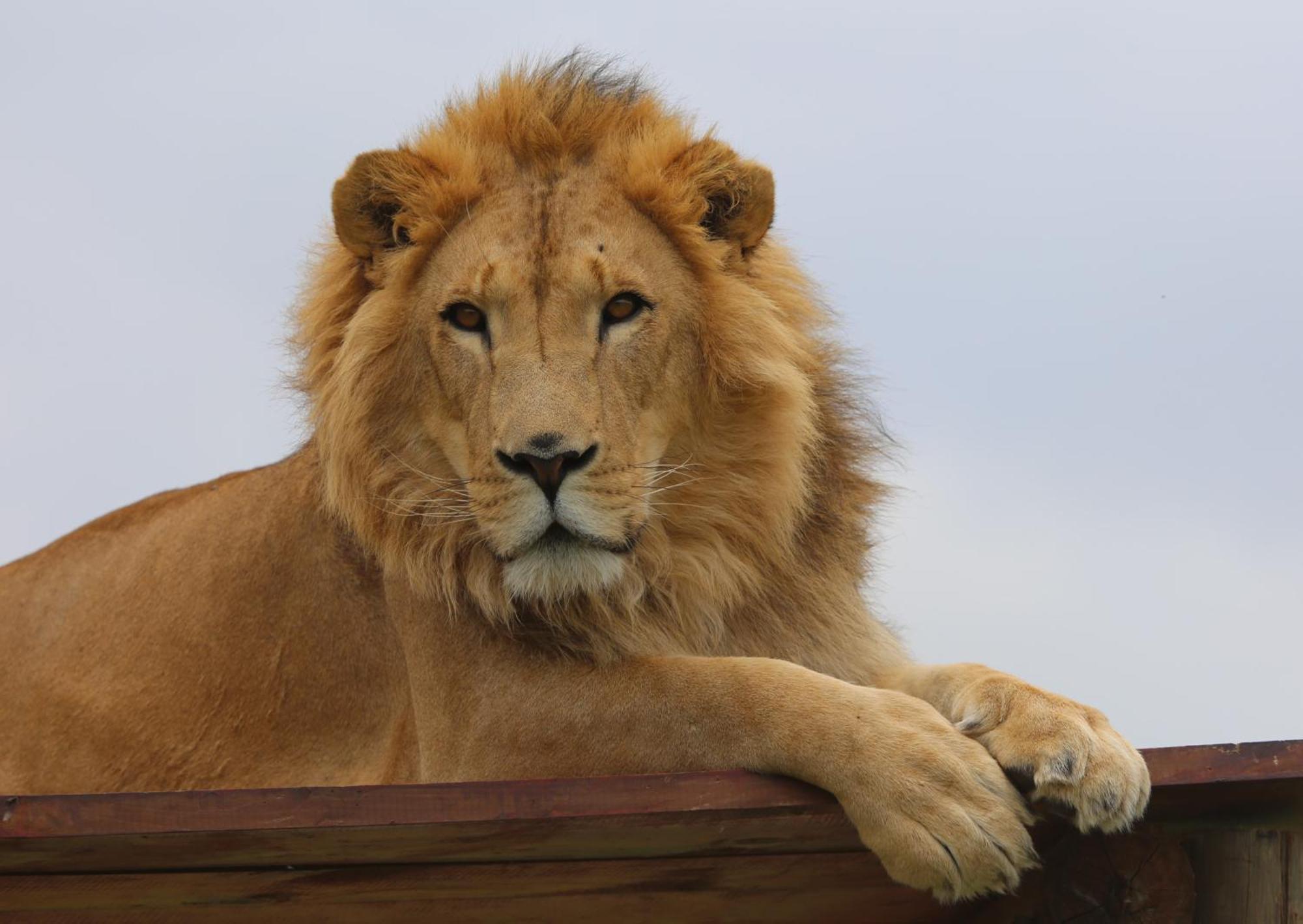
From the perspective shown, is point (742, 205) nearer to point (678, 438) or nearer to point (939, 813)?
point (678, 438)

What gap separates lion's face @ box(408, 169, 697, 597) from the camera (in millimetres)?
4246

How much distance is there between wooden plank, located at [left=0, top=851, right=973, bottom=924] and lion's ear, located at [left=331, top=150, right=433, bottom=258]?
1.68 metres

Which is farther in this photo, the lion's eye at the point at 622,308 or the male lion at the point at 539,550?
the lion's eye at the point at 622,308

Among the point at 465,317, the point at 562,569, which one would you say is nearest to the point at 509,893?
the point at 562,569

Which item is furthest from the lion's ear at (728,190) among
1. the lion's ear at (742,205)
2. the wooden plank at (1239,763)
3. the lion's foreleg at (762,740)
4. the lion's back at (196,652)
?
the wooden plank at (1239,763)

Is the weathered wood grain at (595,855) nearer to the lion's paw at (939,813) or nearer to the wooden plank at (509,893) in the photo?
the wooden plank at (509,893)

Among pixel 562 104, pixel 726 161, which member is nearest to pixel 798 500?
pixel 726 161

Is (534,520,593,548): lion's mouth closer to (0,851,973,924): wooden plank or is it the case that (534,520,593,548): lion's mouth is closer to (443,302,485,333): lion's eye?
(443,302,485,333): lion's eye

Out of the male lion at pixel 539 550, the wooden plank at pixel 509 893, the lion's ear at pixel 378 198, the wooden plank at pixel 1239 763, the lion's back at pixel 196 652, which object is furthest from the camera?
the lion's back at pixel 196 652

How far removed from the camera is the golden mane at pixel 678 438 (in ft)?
15.4

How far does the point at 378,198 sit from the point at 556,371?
2.81ft

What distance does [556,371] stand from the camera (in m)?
4.36

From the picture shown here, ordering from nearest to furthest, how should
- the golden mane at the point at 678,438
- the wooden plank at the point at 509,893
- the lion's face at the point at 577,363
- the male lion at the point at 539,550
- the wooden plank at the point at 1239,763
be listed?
the wooden plank at the point at 1239,763 < the wooden plank at the point at 509,893 < the male lion at the point at 539,550 < the lion's face at the point at 577,363 < the golden mane at the point at 678,438

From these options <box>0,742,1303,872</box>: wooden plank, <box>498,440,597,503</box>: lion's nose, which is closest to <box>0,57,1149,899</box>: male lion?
<box>498,440,597,503</box>: lion's nose
